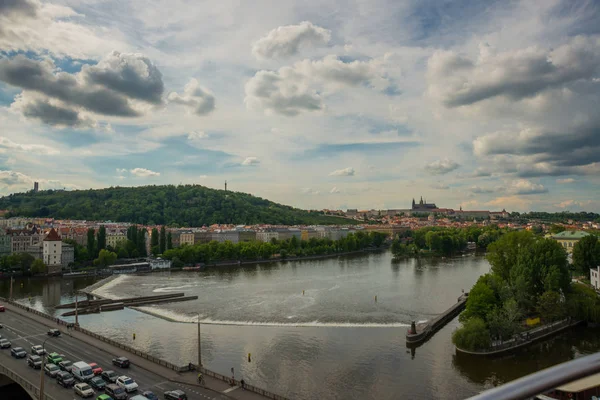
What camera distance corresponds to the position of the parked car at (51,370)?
14831 mm

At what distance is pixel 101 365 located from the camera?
16078 millimetres

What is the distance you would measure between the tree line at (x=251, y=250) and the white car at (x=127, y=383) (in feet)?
136

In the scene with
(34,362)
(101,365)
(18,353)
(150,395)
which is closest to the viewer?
(150,395)

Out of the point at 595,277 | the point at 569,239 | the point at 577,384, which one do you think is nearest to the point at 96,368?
the point at 577,384

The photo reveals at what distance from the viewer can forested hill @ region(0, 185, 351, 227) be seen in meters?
106

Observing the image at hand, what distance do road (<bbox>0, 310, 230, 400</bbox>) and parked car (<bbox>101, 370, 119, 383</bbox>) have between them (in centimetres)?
54

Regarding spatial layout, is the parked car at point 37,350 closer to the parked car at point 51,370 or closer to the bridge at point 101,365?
the bridge at point 101,365

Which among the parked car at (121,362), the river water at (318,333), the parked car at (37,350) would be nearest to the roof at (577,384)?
the river water at (318,333)

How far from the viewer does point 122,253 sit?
5791 cm

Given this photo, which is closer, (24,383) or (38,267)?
(24,383)

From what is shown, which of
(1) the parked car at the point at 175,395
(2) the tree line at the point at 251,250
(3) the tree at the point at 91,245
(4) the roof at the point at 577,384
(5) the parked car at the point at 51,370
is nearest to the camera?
(4) the roof at the point at 577,384

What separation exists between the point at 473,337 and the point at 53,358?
16435 mm

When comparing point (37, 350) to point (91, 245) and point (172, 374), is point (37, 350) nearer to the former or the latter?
point (172, 374)

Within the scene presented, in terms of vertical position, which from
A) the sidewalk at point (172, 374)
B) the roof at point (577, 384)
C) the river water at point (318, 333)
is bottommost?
the river water at point (318, 333)
